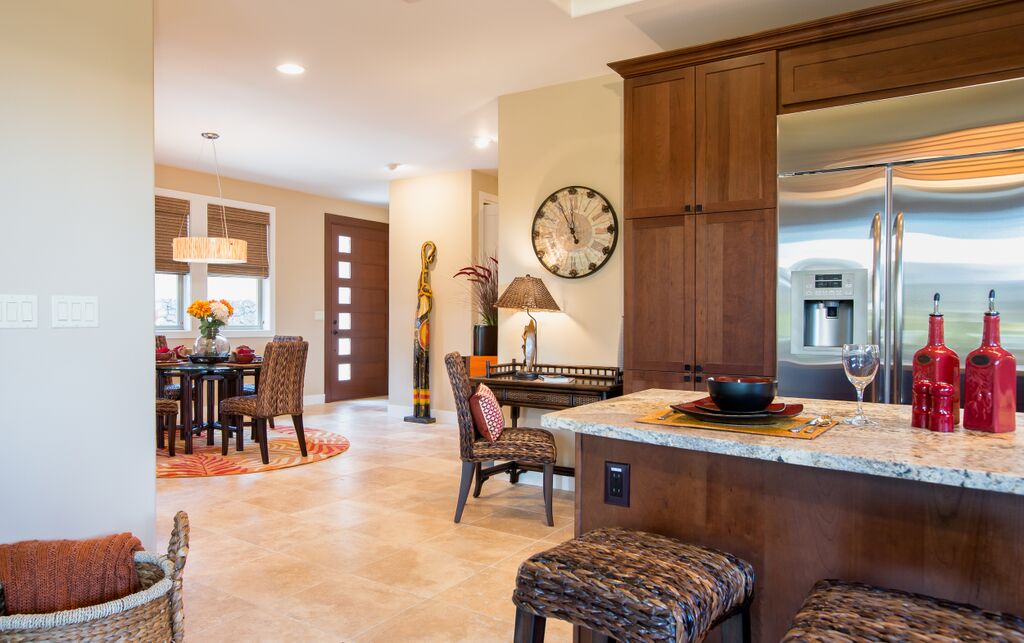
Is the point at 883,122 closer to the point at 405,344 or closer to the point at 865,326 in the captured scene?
the point at 865,326

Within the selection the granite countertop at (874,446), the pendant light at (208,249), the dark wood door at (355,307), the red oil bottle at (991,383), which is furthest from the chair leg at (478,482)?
the dark wood door at (355,307)

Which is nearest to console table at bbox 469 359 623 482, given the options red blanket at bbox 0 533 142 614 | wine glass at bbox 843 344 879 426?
wine glass at bbox 843 344 879 426

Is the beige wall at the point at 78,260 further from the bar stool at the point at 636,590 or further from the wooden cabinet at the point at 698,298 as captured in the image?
the wooden cabinet at the point at 698,298

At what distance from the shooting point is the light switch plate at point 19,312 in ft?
6.48

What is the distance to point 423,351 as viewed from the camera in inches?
287

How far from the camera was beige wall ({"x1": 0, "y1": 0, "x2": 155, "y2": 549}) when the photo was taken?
199cm

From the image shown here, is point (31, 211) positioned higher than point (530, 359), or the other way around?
point (31, 211)

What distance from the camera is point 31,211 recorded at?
2.02m

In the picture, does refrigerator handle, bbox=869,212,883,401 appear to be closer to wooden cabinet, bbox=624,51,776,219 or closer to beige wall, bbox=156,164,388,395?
wooden cabinet, bbox=624,51,776,219

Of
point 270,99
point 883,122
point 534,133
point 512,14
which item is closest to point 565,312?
point 534,133

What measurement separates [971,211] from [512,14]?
238 centimetres

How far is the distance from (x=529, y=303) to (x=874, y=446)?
303 cm

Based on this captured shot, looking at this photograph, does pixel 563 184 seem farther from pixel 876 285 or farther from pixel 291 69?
pixel 876 285

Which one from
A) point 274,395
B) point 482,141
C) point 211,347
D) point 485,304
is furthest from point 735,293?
point 211,347
